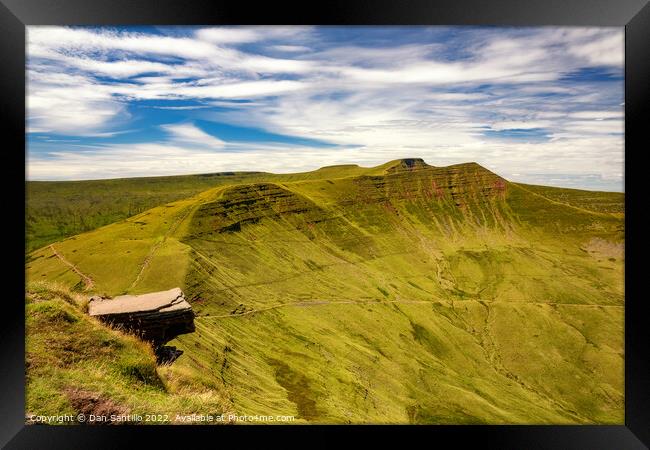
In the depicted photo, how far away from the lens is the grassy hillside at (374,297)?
33938 mm

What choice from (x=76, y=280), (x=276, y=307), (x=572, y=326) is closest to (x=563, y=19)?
(x=276, y=307)

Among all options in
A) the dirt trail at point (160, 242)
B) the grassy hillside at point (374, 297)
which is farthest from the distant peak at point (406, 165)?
the dirt trail at point (160, 242)

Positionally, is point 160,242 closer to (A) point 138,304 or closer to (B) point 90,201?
(A) point 138,304

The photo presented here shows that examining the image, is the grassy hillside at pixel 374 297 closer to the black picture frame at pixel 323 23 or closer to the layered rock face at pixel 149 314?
the layered rock face at pixel 149 314

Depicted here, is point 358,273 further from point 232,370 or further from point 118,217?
point 232,370

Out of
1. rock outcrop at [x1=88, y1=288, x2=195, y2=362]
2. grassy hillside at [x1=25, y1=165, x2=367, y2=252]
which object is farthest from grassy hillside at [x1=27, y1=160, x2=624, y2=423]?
grassy hillside at [x1=25, y1=165, x2=367, y2=252]

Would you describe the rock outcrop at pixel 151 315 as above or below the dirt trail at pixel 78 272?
above

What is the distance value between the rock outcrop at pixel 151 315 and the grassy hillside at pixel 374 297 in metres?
1.35

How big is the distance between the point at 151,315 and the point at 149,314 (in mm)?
72

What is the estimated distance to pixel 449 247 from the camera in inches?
4446

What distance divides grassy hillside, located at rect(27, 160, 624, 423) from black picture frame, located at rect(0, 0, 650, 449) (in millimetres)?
3595

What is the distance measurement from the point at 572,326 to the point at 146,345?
8282cm

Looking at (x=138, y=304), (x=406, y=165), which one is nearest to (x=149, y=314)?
(x=138, y=304)

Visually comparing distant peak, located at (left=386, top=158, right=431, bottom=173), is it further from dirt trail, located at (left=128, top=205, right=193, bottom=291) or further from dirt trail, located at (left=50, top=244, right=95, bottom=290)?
dirt trail, located at (left=50, top=244, right=95, bottom=290)
